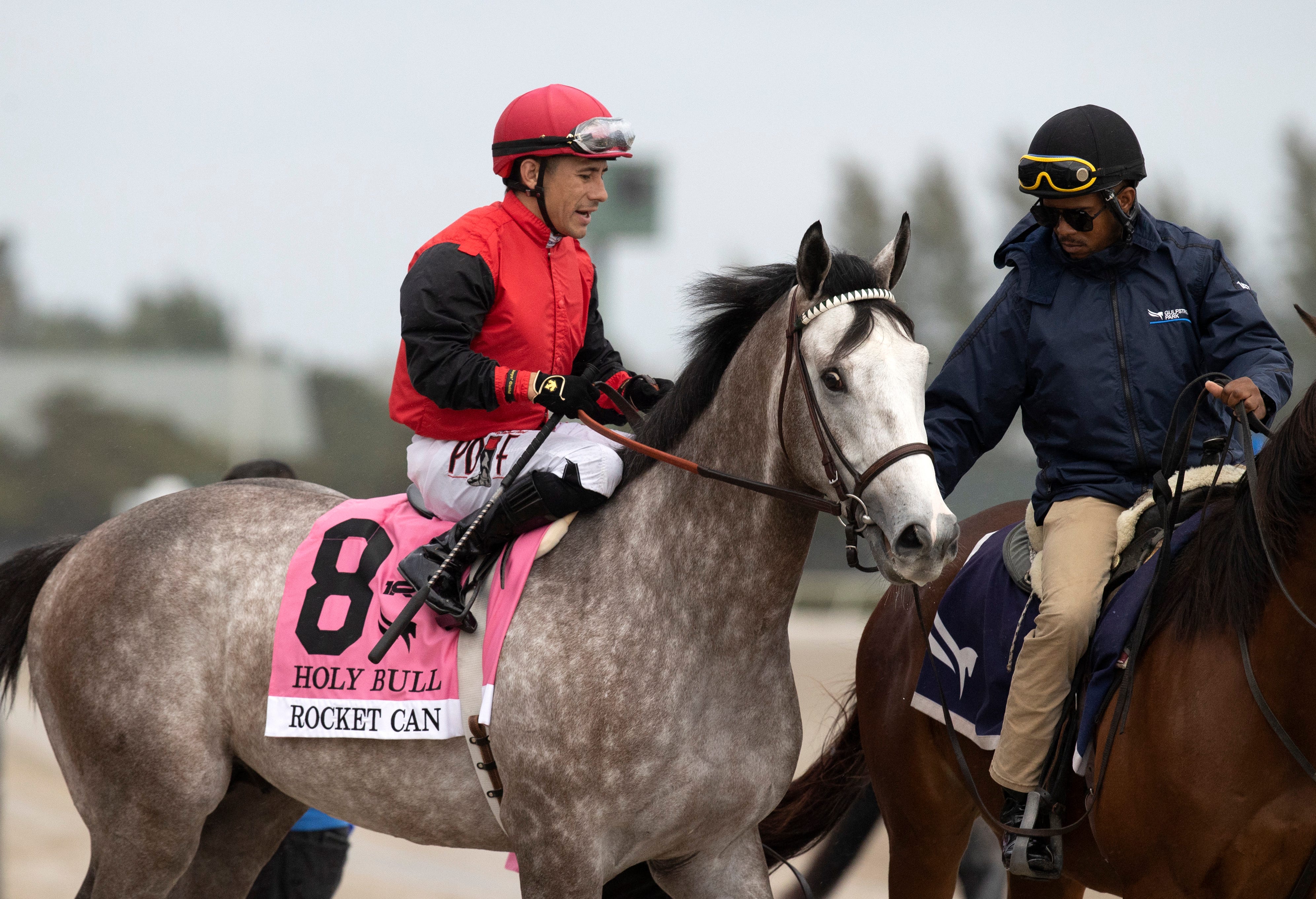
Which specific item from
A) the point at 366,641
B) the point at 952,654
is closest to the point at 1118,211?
the point at 952,654

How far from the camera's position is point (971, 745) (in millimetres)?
4160

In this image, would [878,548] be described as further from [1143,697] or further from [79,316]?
[79,316]

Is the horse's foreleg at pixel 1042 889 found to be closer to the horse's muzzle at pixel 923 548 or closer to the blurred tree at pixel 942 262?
the horse's muzzle at pixel 923 548

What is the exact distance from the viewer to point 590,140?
3682 mm

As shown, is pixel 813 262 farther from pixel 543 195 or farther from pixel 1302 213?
pixel 1302 213

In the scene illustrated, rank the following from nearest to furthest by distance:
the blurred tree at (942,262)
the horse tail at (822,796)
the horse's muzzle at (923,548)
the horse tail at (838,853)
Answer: the horse's muzzle at (923,548) < the horse tail at (822,796) < the horse tail at (838,853) < the blurred tree at (942,262)

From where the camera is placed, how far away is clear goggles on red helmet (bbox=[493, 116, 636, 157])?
3680 millimetres

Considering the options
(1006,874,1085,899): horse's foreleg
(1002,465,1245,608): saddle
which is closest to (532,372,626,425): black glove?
(1002,465,1245,608): saddle

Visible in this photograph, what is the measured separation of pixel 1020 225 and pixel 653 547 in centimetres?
170

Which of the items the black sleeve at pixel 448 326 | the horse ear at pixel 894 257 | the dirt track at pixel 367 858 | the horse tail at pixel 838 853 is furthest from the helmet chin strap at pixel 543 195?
the horse tail at pixel 838 853

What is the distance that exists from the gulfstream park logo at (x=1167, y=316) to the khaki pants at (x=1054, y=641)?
1.82ft

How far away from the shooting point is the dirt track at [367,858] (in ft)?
24.8

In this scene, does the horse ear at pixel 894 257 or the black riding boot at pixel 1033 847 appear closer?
the horse ear at pixel 894 257

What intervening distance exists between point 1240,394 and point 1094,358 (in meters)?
0.60
